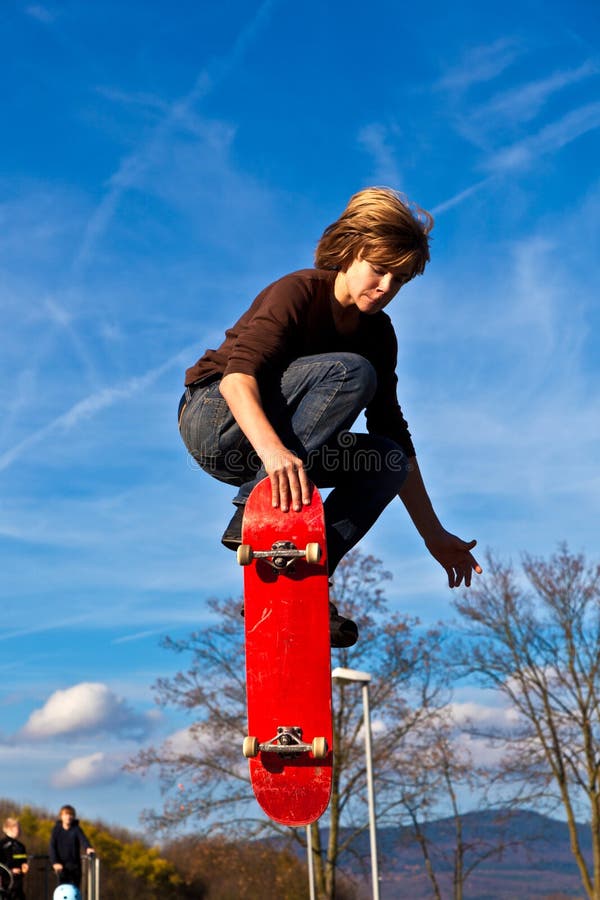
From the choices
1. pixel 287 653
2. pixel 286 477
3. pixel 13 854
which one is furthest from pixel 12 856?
pixel 286 477

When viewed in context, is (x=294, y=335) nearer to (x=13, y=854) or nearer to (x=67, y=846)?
(x=67, y=846)

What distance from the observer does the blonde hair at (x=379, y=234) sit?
12.2 feet

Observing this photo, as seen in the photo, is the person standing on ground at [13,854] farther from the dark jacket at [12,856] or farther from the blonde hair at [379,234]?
the blonde hair at [379,234]

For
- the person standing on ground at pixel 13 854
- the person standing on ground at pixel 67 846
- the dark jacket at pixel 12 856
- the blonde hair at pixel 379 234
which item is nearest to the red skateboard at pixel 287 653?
the blonde hair at pixel 379 234

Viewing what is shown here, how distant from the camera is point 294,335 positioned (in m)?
3.76

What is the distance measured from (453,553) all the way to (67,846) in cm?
1192

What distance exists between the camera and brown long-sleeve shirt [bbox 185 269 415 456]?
355cm

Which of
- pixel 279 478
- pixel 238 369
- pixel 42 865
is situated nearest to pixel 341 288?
pixel 238 369

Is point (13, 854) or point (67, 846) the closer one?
point (67, 846)

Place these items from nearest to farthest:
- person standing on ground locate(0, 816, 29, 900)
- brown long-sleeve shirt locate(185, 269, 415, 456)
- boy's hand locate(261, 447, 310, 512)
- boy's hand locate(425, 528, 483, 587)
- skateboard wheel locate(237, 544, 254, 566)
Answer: boy's hand locate(261, 447, 310, 512) < skateboard wheel locate(237, 544, 254, 566) < brown long-sleeve shirt locate(185, 269, 415, 456) < boy's hand locate(425, 528, 483, 587) < person standing on ground locate(0, 816, 29, 900)

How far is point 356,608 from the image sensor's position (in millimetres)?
23766

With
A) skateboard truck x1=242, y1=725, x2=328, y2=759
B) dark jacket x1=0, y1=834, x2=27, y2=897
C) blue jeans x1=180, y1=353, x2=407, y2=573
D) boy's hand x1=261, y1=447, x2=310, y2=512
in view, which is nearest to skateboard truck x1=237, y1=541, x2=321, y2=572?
boy's hand x1=261, y1=447, x2=310, y2=512

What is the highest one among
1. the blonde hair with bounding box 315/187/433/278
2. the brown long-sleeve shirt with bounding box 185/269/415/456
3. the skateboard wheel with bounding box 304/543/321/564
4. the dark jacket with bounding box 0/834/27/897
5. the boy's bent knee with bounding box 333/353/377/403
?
the blonde hair with bounding box 315/187/433/278

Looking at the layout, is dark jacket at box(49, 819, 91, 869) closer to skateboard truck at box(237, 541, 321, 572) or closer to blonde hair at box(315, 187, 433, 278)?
skateboard truck at box(237, 541, 321, 572)
